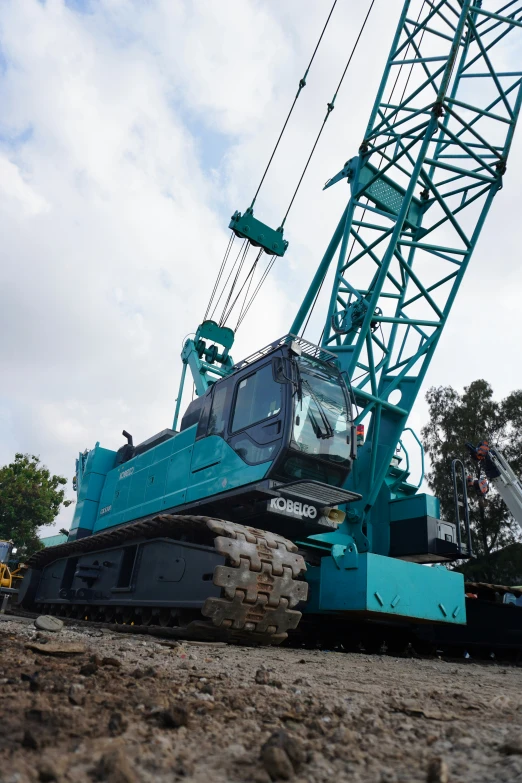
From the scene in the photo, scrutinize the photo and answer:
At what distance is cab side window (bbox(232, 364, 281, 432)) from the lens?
6.94m

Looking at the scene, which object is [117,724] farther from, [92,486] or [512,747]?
[92,486]

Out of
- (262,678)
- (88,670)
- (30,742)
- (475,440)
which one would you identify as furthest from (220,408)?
(475,440)

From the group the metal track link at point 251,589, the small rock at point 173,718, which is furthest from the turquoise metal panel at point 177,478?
the small rock at point 173,718

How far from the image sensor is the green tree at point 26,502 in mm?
34969

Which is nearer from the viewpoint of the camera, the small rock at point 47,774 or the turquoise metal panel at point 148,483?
the small rock at point 47,774

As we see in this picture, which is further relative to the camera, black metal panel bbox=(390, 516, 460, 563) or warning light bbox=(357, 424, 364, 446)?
warning light bbox=(357, 424, 364, 446)

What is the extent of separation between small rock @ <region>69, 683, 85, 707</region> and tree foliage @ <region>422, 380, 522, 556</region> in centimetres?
2837

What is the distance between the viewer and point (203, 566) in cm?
592

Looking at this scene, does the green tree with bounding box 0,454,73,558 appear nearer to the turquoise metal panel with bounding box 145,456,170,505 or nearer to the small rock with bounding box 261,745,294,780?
the turquoise metal panel with bounding box 145,456,170,505

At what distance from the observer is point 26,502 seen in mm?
35500

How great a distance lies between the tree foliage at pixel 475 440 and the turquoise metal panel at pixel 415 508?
70.2ft

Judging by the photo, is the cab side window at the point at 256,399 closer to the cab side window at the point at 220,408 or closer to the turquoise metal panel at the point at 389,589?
the cab side window at the point at 220,408

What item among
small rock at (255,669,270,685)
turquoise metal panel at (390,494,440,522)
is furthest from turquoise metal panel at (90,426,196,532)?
small rock at (255,669,270,685)

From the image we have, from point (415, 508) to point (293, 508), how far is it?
280 centimetres
